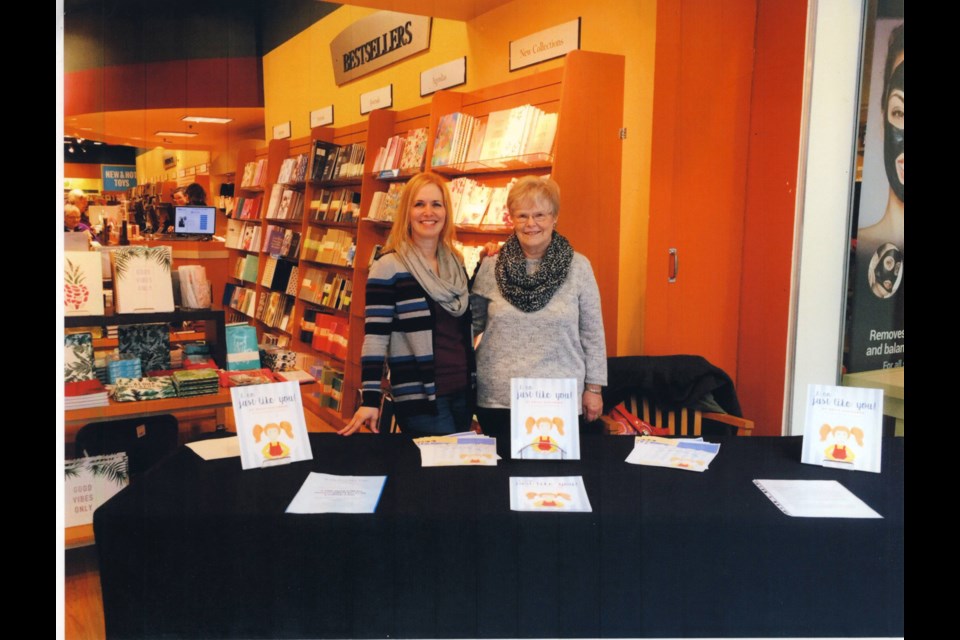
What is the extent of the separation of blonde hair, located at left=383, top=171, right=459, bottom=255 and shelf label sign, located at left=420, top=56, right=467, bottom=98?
8.91ft

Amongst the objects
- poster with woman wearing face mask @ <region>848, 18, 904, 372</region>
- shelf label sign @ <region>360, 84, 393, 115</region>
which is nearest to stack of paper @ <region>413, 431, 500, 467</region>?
poster with woman wearing face mask @ <region>848, 18, 904, 372</region>

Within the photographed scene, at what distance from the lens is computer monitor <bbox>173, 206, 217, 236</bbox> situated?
11.6 ft

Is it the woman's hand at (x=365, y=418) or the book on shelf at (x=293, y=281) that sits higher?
the book on shelf at (x=293, y=281)

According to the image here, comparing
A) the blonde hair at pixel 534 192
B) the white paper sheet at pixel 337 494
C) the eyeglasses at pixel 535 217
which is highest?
the blonde hair at pixel 534 192

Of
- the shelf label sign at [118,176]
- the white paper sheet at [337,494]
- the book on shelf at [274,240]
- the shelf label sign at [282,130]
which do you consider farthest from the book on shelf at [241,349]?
the shelf label sign at [282,130]

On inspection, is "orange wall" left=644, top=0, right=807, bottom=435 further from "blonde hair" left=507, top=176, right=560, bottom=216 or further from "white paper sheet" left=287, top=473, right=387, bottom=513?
"white paper sheet" left=287, top=473, right=387, bottom=513

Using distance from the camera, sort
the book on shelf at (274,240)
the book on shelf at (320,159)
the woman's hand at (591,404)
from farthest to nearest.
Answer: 1. the book on shelf at (274,240)
2. the book on shelf at (320,159)
3. the woman's hand at (591,404)

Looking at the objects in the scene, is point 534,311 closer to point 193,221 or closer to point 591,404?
point 591,404

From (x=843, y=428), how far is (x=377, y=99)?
5.01 m

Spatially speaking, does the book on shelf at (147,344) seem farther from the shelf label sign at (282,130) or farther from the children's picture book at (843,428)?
the shelf label sign at (282,130)

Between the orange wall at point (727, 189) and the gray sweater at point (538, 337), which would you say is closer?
the gray sweater at point (538, 337)

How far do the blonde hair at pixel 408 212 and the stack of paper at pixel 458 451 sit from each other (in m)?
0.81

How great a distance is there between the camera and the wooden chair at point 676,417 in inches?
125
